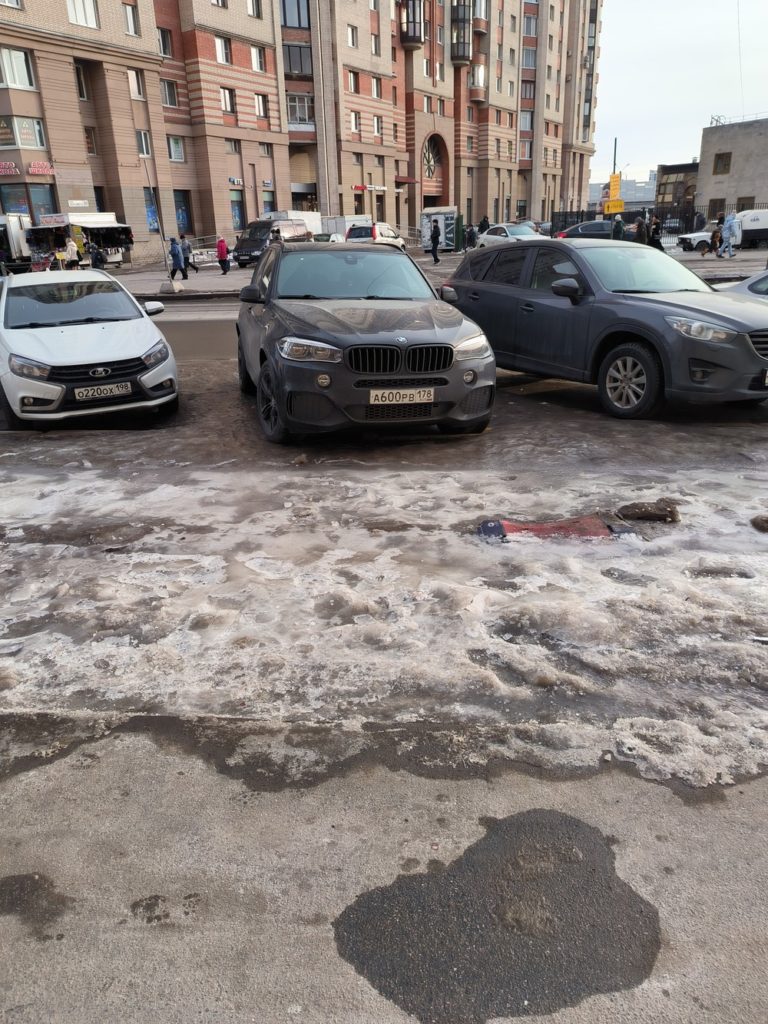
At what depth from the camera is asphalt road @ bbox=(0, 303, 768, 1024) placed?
2070mm

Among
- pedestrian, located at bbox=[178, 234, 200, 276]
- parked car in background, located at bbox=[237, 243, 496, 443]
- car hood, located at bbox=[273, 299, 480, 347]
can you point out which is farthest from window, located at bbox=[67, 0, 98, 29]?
car hood, located at bbox=[273, 299, 480, 347]

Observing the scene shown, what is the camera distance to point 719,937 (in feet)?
7.08

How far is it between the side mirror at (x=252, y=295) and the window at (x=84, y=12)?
42.6 m

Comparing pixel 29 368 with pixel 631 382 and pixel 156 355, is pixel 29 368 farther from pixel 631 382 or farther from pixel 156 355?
pixel 631 382

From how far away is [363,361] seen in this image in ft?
21.0

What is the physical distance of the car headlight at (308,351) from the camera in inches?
251

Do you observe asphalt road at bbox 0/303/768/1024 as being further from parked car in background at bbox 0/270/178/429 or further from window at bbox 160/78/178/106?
window at bbox 160/78/178/106

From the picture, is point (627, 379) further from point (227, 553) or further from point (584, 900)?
point (584, 900)

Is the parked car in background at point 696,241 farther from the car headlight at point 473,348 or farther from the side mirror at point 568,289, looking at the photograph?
the car headlight at point 473,348

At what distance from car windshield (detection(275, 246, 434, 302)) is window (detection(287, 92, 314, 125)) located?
56.0m

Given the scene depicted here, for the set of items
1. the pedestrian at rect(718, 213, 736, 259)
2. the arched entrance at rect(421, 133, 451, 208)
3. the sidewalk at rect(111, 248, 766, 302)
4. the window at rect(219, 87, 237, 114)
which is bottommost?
the sidewalk at rect(111, 248, 766, 302)

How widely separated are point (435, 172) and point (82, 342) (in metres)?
73.3

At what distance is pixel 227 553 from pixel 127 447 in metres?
3.16

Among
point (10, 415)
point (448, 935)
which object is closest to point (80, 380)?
point (10, 415)
